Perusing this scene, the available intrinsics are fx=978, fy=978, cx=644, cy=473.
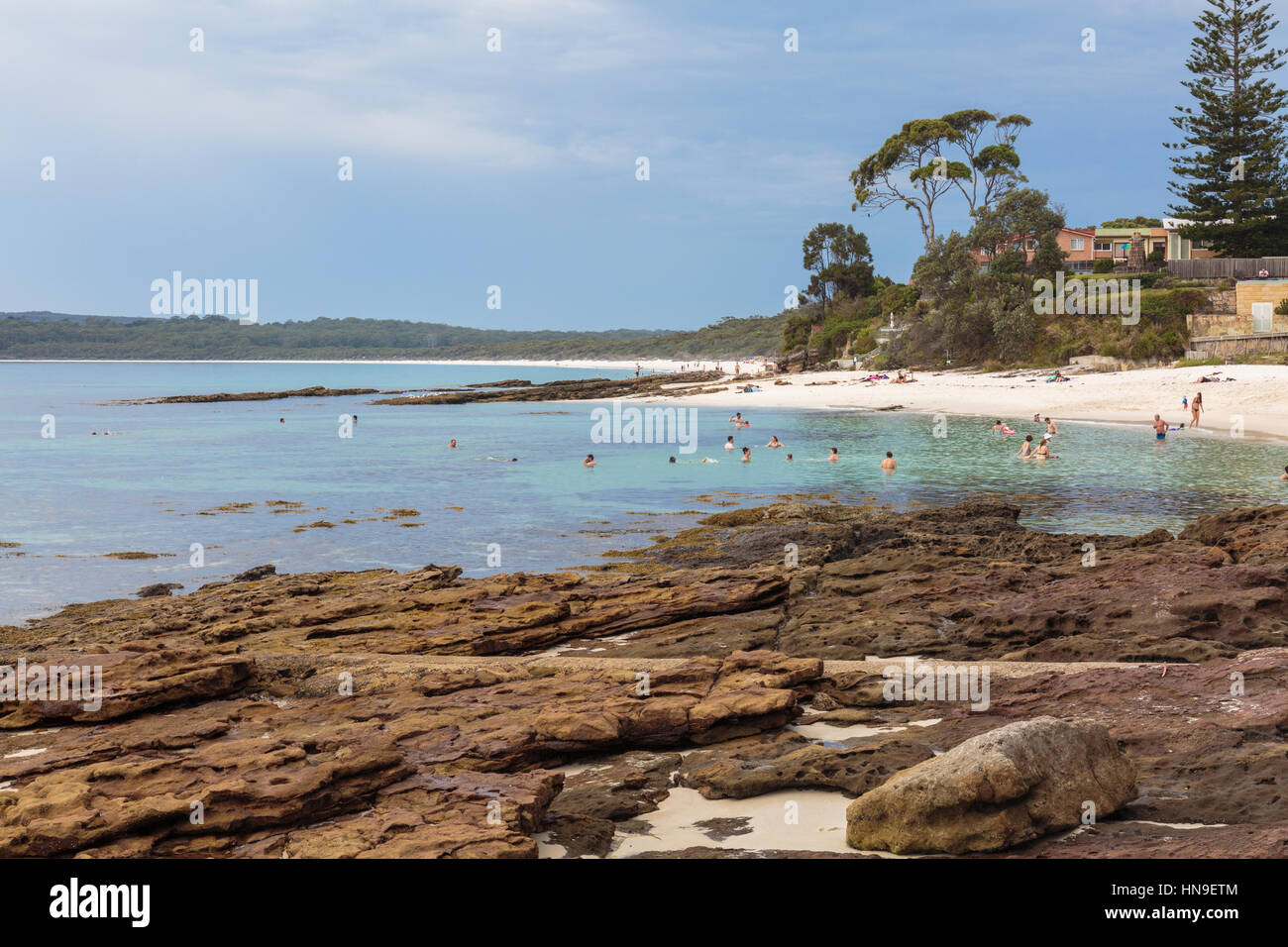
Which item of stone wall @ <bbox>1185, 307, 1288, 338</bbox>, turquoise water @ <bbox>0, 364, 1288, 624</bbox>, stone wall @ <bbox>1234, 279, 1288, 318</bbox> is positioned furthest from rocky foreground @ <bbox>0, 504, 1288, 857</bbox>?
stone wall @ <bbox>1234, 279, 1288, 318</bbox>

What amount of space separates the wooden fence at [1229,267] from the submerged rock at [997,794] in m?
62.7

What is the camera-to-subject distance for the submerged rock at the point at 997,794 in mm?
5355

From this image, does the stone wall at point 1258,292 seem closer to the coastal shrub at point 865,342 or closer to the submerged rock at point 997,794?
the coastal shrub at point 865,342

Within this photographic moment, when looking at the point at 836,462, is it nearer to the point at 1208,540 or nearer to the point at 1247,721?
the point at 1208,540

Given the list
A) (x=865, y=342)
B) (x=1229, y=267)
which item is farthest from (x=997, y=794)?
(x=865, y=342)

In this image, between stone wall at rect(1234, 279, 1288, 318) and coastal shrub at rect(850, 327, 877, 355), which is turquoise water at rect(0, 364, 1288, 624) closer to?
stone wall at rect(1234, 279, 1288, 318)

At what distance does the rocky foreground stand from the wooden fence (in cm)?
5215

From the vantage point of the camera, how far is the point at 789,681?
27.7 ft

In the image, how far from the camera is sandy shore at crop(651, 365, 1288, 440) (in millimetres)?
39875

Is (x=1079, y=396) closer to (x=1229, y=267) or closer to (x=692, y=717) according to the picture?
(x=1229, y=267)

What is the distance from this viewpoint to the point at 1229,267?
59844 millimetres

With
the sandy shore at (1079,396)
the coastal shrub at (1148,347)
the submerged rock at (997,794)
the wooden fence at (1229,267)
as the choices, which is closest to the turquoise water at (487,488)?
the sandy shore at (1079,396)
